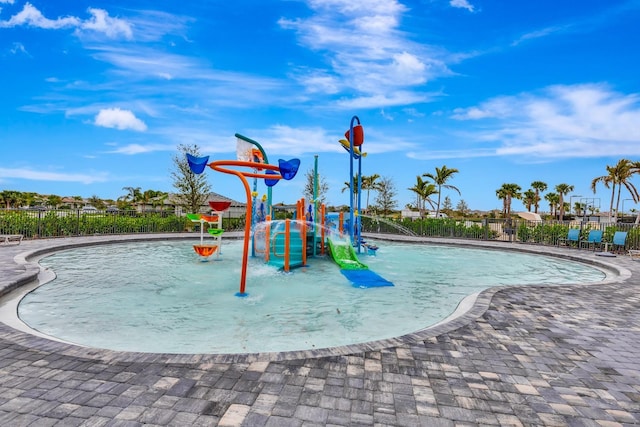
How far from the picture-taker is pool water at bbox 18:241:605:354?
5.41 metres

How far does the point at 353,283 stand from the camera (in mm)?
9266

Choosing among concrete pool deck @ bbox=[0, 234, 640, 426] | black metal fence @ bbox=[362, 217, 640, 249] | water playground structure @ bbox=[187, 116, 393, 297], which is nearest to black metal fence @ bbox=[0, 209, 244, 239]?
water playground structure @ bbox=[187, 116, 393, 297]

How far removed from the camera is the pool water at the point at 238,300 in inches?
213

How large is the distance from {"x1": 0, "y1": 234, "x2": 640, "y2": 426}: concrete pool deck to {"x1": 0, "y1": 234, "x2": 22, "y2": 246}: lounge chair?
42.0ft

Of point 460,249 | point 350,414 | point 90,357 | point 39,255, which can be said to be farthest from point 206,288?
point 460,249

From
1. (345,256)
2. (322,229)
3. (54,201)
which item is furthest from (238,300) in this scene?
(54,201)

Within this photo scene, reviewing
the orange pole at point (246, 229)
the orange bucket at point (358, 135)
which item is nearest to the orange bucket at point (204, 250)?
the orange pole at point (246, 229)

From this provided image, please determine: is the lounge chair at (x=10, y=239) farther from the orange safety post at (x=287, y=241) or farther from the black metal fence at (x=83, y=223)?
the orange safety post at (x=287, y=241)

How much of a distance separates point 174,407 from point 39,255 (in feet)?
43.0

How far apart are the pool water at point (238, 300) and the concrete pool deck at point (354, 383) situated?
97 centimetres

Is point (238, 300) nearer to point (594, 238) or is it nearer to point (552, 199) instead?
point (594, 238)

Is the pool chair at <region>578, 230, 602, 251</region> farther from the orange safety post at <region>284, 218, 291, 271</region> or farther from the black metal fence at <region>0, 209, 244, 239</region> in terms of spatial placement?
the black metal fence at <region>0, 209, 244, 239</region>

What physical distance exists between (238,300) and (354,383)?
4.44m

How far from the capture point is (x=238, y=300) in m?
7.48
